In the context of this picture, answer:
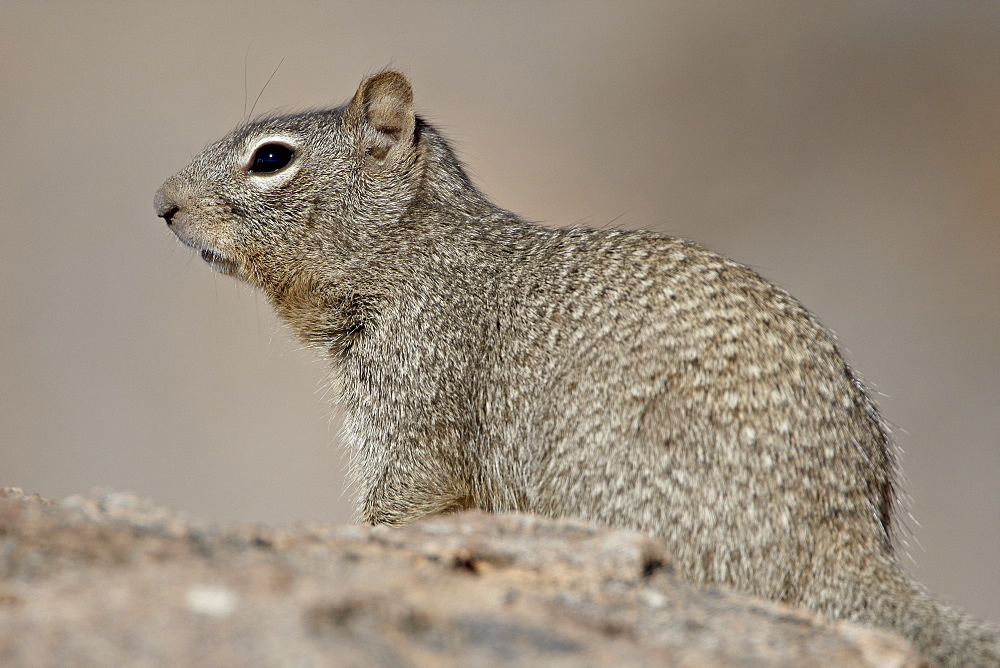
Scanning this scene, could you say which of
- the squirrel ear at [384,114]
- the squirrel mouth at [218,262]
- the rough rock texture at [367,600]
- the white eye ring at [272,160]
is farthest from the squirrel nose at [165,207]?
the rough rock texture at [367,600]

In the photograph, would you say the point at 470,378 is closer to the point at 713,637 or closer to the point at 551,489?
the point at 551,489

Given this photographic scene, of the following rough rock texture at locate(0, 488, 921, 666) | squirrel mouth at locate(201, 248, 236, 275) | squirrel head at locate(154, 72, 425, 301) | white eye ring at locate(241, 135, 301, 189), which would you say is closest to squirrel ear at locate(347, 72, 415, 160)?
squirrel head at locate(154, 72, 425, 301)

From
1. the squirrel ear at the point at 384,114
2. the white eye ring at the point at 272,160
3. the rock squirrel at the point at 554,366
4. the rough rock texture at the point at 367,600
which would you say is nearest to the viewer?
the rough rock texture at the point at 367,600

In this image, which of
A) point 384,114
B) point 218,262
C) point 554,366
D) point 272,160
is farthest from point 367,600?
point 384,114

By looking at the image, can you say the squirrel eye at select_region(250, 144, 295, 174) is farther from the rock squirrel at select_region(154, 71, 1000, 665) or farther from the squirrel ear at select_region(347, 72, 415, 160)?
the squirrel ear at select_region(347, 72, 415, 160)

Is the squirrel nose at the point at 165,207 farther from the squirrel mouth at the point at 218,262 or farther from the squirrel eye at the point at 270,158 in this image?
the squirrel eye at the point at 270,158

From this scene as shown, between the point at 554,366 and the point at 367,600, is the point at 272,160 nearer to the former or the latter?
the point at 554,366

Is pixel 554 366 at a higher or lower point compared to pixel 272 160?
lower

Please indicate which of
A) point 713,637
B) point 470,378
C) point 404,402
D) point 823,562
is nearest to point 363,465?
point 404,402
